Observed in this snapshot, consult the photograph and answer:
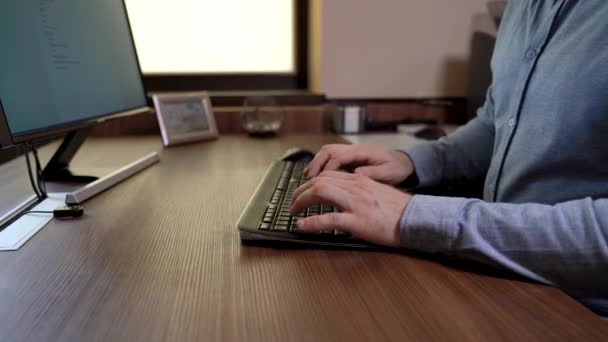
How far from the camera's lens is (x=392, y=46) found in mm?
1465

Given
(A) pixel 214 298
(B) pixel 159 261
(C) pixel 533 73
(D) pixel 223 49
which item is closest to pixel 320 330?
(A) pixel 214 298

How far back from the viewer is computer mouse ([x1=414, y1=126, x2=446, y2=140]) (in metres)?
1.29

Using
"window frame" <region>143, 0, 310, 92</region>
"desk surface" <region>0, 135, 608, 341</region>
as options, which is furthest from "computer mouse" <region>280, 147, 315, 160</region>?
"window frame" <region>143, 0, 310, 92</region>

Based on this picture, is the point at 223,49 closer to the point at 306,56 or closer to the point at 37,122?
the point at 306,56

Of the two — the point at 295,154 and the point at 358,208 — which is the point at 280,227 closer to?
the point at 358,208

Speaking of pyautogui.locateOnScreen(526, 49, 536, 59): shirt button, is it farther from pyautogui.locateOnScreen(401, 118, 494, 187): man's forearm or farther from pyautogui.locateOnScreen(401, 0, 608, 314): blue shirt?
pyautogui.locateOnScreen(401, 118, 494, 187): man's forearm

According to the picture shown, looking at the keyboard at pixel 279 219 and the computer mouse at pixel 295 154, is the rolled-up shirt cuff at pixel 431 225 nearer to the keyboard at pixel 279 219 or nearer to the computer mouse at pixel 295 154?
the keyboard at pixel 279 219

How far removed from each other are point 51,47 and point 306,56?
105 cm

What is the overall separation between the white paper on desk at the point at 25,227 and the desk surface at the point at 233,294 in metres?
0.02

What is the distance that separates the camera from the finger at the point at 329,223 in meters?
0.51

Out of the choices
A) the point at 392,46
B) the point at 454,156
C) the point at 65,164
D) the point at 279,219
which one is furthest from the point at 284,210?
the point at 392,46

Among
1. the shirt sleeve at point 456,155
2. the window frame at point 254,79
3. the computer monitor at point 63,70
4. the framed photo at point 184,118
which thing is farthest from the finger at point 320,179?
the window frame at point 254,79

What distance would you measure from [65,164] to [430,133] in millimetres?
1063

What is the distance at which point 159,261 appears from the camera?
494 mm
